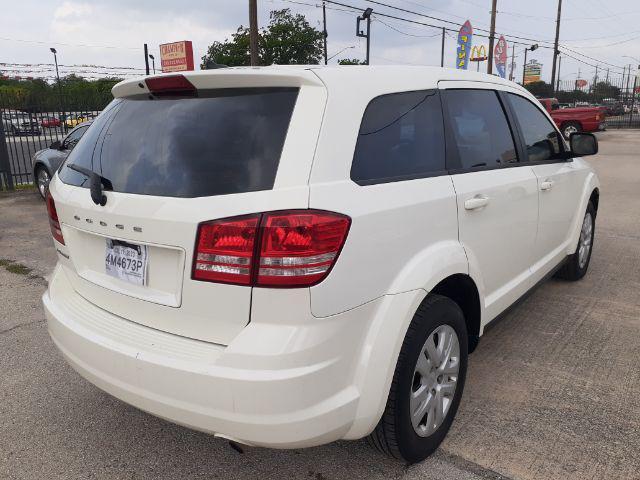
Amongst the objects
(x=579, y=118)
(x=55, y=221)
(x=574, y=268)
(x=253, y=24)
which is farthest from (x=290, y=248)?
(x=579, y=118)

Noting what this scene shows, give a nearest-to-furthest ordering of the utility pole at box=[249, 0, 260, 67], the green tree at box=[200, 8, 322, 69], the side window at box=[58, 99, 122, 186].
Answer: the side window at box=[58, 99, 122, 186] → the utility pole at box=[249, 0, 260, 67] → the green tree at box=[200, 8, 322, 69]

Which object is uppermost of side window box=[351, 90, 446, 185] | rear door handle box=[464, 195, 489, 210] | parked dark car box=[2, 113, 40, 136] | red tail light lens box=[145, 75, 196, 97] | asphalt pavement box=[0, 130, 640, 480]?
red tail light lens box=[145, 75, 196, 97]

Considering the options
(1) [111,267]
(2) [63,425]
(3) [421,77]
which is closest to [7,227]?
(2) [63,425]

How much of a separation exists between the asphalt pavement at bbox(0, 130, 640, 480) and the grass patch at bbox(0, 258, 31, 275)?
1.34 metres

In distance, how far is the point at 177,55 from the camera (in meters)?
26.0

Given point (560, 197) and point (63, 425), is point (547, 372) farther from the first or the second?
point (63, 425)

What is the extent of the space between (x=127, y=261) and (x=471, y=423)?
187 cm

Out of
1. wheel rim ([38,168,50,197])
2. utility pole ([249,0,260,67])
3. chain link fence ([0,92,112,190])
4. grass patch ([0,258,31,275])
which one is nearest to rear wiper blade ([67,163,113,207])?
grass patch ([0,258,31,275])

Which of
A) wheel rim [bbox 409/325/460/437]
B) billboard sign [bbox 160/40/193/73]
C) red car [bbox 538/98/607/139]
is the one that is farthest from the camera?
billboard sign [bbox 160/40/193/73]

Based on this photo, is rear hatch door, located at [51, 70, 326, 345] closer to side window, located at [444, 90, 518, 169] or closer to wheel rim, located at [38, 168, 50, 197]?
side window, located at [444, 90, 518, 169]

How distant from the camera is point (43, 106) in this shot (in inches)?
478

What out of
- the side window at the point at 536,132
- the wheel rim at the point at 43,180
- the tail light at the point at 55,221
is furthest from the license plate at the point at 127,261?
the wheel rim at the point at 43,180

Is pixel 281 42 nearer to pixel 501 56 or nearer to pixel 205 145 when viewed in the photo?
pixel 501 56

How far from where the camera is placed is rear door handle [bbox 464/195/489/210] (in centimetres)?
259
